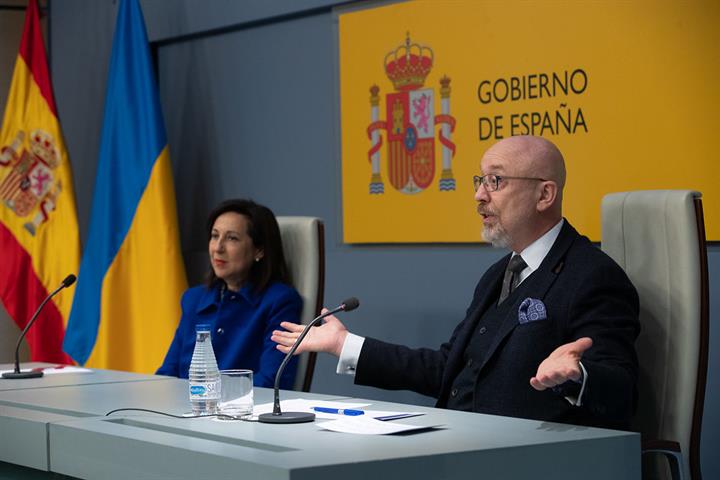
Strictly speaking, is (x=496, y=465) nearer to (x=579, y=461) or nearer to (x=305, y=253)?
(x=579, y=461)

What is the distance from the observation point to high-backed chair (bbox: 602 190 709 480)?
2.76m

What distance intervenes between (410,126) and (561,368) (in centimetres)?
226

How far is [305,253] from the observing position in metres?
4.08

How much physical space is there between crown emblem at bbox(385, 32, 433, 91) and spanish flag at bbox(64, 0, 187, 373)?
53.7 inches

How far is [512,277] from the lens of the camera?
10.1 feet

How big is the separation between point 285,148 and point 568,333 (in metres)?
2.53

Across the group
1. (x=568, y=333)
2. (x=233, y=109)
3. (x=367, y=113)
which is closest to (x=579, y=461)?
(x=568, y=333)

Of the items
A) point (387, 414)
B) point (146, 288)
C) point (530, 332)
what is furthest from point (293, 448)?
point (146, 288)

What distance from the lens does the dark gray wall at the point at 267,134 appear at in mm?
4508

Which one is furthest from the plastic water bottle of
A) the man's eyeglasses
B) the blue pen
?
the man's eyeglasses

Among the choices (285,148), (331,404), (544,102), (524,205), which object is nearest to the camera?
(331,404)

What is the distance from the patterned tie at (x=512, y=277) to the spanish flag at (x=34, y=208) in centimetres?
324

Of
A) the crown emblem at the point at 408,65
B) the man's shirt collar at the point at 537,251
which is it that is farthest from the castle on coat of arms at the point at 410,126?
the man's shirt collar at the point at 537,251

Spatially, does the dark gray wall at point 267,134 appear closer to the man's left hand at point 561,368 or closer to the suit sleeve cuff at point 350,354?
the suit sleeve cuff at point 350,354
